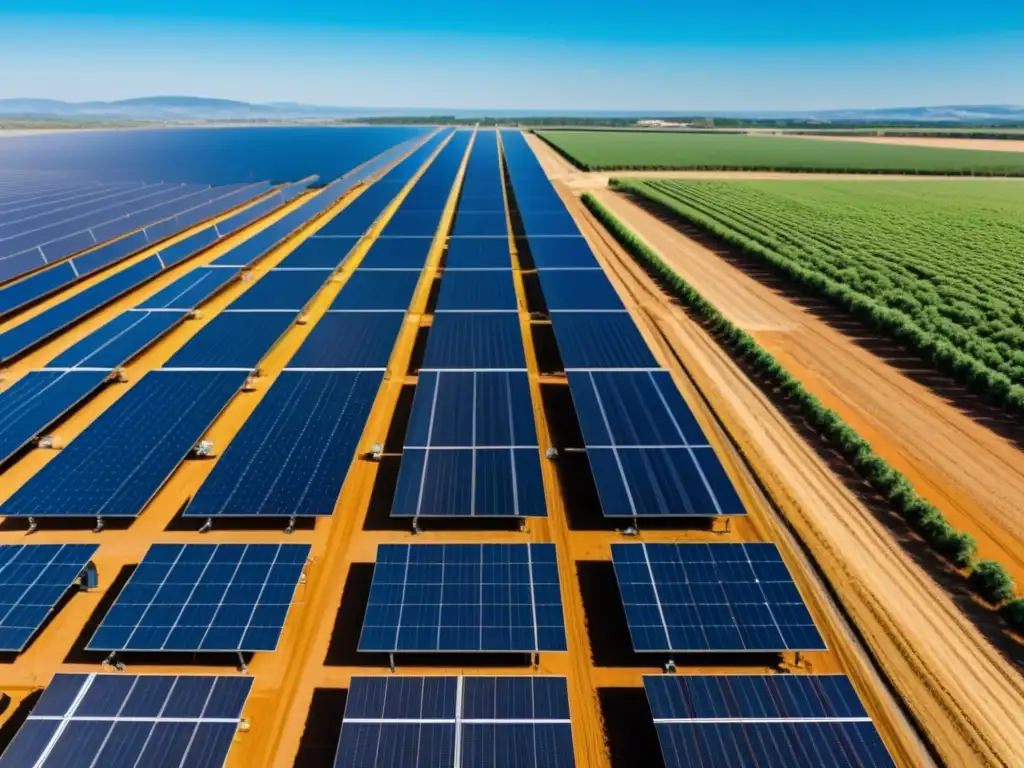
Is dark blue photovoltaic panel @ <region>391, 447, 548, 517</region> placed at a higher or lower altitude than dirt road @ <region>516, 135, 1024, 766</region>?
higher

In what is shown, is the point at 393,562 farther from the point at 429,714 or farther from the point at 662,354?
the point at 662,354

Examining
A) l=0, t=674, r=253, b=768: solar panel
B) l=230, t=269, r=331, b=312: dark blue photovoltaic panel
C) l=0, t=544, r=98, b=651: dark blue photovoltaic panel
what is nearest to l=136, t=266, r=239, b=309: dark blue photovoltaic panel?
l=230, t=269, r=331, b=312: dark blue photovoltaic panel

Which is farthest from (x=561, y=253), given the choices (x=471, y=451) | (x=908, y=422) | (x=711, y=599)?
(x=711, y=599)

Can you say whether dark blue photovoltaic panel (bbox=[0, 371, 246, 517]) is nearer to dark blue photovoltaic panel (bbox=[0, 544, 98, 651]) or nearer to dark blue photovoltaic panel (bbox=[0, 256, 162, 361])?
dark blue photovoltaic panel (bbox=[0, 544, 98, 651])

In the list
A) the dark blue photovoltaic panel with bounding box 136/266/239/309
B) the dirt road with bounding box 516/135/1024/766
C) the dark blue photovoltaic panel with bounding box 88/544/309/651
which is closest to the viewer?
the dirt road with bounding box 516/135/1024/766

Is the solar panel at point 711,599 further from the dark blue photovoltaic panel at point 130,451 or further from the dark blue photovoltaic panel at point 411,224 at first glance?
the dark blue photovoltaic panel at point 411,224

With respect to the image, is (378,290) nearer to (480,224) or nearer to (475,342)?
(475,342)
